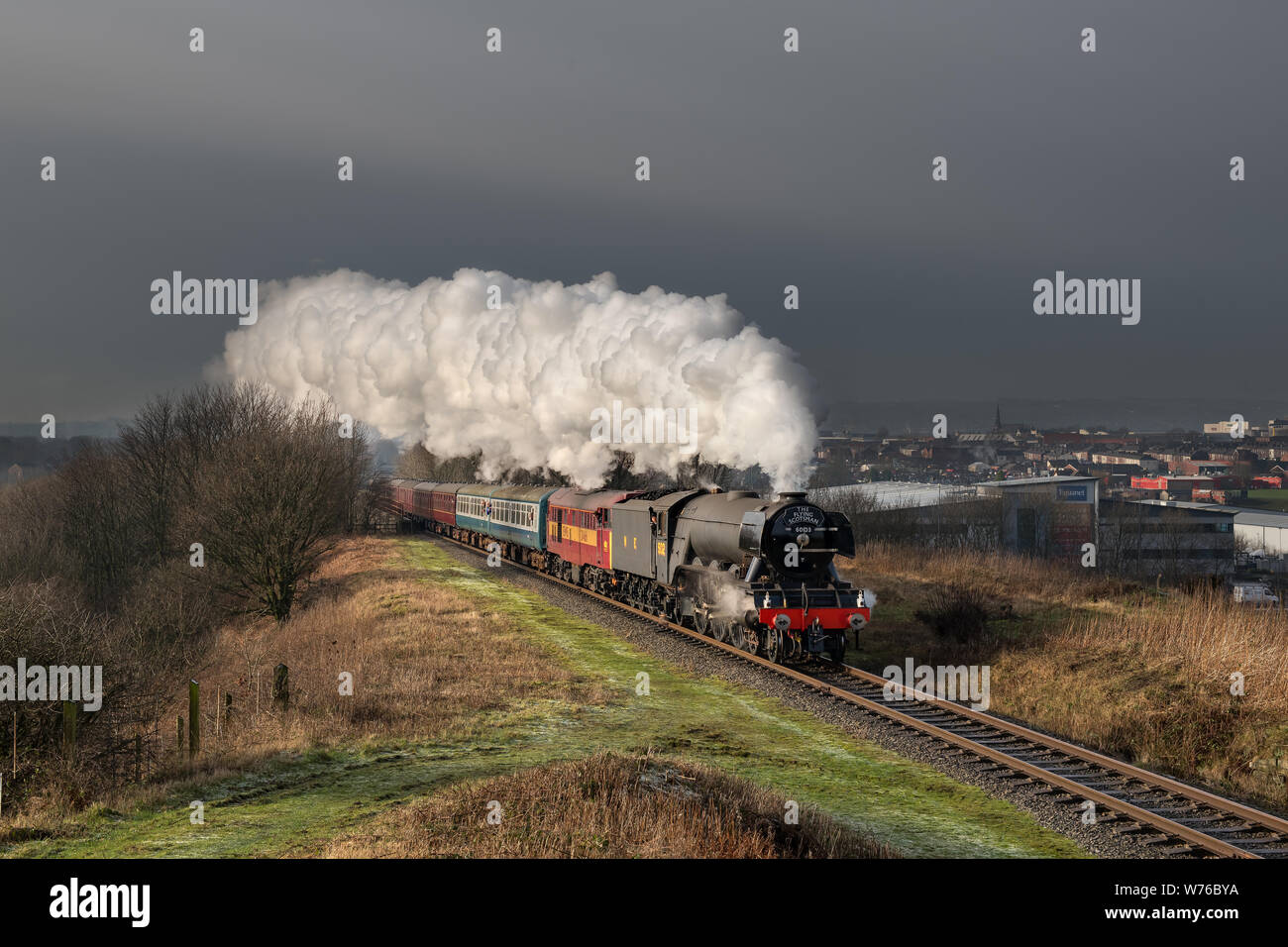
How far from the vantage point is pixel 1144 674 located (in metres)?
18.0

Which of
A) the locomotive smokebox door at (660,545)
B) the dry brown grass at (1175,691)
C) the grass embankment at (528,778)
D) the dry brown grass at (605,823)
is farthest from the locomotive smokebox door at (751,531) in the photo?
the dry brown grass at (605,823)

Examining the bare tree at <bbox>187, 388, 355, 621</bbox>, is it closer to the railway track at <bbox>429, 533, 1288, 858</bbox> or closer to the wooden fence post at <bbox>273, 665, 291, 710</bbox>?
the wooden fence post at <bbox>273, 665, 291, 710</bbox>

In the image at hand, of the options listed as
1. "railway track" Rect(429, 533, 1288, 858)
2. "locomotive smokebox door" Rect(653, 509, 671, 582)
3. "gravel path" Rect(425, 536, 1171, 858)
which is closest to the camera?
"railway track" Rect(429, 533, 1288, 858)

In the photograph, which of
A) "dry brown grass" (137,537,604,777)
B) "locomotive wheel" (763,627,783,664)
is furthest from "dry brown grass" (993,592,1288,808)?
"dry brown grass" (137,537,604,777)

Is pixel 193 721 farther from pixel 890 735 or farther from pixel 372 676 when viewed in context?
pixel 890 735

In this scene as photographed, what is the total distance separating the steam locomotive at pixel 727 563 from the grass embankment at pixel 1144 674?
9.04 feet

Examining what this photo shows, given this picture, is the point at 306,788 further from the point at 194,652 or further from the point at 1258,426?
the point at 1258,426

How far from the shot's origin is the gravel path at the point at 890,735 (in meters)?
10.5

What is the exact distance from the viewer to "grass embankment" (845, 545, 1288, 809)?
48.0 ft

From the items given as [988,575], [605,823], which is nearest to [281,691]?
[605,823]

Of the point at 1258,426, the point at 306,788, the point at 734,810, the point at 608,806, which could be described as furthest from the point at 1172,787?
the point at 1258,426

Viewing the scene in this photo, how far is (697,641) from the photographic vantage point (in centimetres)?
2269

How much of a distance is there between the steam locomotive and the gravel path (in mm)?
941

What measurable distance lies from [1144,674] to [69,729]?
720 inches
